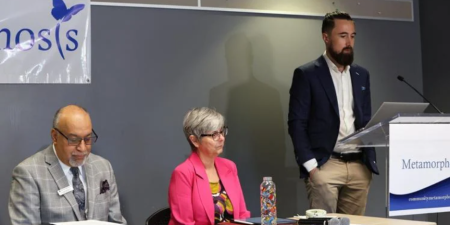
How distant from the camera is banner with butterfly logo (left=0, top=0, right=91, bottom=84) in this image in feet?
13.4

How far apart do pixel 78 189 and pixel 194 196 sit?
0.61 metres

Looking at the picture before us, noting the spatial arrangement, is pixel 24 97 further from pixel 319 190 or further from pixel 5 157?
pixel 319 190

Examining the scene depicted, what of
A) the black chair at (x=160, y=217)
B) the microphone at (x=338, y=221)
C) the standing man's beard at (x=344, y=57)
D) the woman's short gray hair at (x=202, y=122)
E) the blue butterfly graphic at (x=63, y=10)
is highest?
the blue butterfly graphic at (x=63, y=10)

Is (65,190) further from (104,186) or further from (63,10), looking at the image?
(63,10)

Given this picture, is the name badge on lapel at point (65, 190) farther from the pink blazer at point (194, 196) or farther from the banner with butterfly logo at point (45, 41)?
the banner with butterfly logo at point (45, 41)

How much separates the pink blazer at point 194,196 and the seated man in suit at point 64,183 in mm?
389

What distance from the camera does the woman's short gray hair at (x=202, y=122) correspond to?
11.5 feet

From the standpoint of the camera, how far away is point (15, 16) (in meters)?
4.10

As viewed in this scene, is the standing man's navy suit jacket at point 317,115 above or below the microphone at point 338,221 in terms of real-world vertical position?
above

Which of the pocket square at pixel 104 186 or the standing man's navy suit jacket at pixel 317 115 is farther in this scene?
the standing man's navy suit jacket at pixel 317 115

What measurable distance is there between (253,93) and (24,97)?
1.68 m

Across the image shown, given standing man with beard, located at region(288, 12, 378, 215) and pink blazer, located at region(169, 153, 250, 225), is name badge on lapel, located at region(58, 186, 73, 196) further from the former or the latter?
standing man with beard, located at region(288, 12, 378, 215)

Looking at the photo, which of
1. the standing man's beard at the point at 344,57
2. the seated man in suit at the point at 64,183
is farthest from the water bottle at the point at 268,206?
the standing man's beard at the point at 344,57

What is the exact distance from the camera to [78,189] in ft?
11.0
